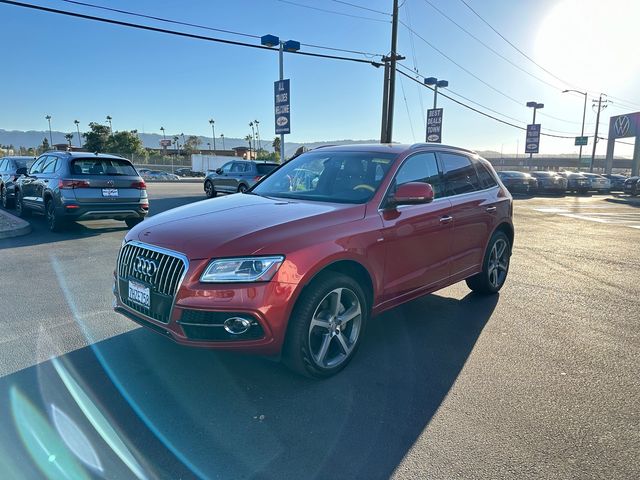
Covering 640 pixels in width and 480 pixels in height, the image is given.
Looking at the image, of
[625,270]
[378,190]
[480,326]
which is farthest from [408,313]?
[625,270]

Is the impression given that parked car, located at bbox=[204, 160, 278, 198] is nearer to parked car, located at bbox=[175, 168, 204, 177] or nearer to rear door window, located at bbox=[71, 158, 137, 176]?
rear door window, located at bbox=[71, 158, 137, 176]

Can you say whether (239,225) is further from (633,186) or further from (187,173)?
(187,173)

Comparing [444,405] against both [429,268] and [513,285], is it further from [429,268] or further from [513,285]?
[513,285]

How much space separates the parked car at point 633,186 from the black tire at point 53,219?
32106 millimetres

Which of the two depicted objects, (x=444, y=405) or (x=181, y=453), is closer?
(x=181, y=453)

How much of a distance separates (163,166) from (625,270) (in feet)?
237

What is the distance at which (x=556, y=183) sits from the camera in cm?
2886

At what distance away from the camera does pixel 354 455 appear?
256 centimetres

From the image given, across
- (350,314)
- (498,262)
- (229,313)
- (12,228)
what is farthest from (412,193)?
(12,228)

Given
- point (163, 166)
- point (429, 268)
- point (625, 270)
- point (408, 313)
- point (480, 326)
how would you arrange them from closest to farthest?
point (429, 268), point (480, 326), point (408, 313), point (625, 270), point (163, 166)

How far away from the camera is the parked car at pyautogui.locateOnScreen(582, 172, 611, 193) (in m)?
31.5

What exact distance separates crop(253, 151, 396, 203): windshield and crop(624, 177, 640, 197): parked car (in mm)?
31234

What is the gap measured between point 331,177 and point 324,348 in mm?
1757

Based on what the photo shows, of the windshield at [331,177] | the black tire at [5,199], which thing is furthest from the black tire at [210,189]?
the windshield at [331,177]
